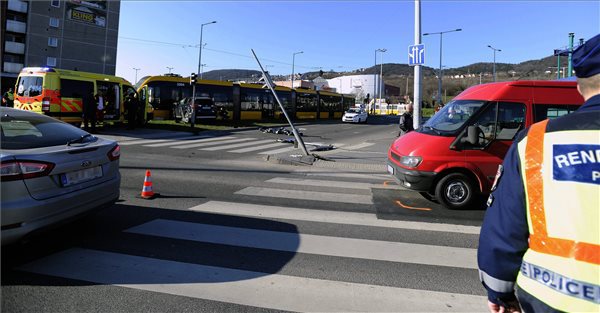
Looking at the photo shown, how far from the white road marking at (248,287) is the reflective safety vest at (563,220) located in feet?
6.12

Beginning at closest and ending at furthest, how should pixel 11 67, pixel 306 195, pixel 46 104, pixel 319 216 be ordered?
pixel 319 216, pixel 306 195, pixel 46 104, pixel 11 67

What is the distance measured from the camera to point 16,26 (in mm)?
54656

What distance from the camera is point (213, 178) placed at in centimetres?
884

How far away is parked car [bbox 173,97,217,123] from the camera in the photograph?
26.8 m

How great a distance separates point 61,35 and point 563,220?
69.7 metres

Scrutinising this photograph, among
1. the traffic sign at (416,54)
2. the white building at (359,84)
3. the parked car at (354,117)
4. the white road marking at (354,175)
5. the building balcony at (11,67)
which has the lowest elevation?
the white road marking at (354,175)

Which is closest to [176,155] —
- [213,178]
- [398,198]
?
[213,178]

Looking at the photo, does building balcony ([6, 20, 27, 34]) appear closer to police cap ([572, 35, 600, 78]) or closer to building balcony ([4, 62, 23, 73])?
building balcony ([4, 62, 23, 73])

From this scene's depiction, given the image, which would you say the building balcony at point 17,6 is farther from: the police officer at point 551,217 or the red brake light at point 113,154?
the police officer at point 551,217

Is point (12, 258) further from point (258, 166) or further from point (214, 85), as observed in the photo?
point (214, 85)

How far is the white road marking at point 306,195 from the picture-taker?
707cm

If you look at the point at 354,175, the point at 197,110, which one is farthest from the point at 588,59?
the point at 197,110

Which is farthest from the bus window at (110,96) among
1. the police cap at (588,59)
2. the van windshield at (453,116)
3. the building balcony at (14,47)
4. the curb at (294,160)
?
the building balcony at (14,47)

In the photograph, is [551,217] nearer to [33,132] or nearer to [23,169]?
[23,169]
